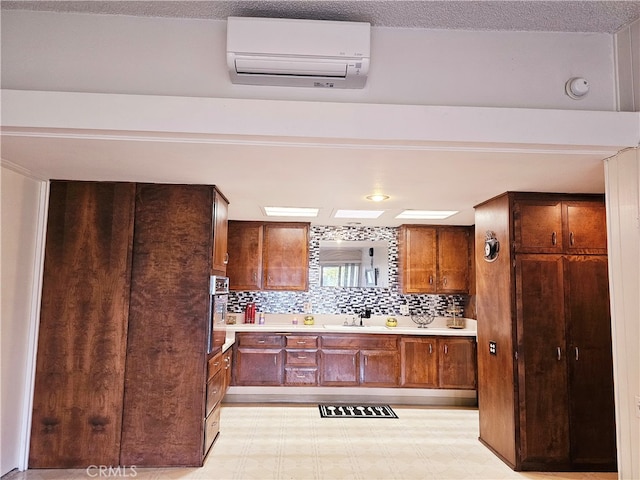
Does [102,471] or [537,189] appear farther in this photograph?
[537,189]

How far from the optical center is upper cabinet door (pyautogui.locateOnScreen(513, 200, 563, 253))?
11.5ft

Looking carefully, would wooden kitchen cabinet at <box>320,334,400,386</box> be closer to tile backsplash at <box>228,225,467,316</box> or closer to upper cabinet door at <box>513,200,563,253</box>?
tile backsplash at <box>228,225,467,316</box>

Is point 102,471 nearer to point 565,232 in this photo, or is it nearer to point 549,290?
point 549,290

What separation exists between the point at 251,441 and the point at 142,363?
1.29 meters

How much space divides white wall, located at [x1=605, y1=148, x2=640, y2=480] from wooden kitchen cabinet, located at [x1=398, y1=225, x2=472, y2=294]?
317 cm

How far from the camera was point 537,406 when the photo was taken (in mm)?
3383

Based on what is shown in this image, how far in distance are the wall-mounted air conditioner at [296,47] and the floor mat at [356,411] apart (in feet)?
12.3

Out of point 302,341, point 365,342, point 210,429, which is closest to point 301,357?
point 302,341

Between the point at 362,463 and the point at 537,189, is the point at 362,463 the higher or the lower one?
the lower one

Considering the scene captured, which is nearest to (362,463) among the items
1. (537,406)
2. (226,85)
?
(537,406)

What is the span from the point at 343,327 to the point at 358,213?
1583 mm

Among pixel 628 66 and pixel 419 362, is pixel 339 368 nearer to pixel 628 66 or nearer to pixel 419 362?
pixel 419 362

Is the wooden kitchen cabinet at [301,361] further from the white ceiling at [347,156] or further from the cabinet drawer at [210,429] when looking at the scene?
the white ceiling at [347,156]

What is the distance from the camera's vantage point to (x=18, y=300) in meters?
3.14
